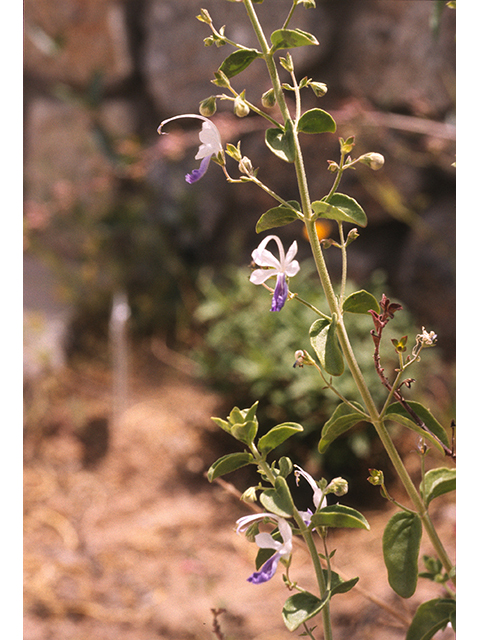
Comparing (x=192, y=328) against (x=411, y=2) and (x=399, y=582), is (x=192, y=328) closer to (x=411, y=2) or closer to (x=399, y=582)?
(x=411, y=2)

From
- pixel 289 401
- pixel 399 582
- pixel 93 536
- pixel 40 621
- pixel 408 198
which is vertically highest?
pixel 408 198

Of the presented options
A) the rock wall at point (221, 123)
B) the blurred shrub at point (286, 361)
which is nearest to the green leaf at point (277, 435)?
the blurred shrub at point (286, 361)

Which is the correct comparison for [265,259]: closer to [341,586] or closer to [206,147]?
[206,147]

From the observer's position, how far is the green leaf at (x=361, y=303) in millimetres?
299

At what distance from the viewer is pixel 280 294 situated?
284 millimetres

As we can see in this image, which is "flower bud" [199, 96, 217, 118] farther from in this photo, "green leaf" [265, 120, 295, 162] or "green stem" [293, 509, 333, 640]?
"green stem" [293, 509, 333, 640]

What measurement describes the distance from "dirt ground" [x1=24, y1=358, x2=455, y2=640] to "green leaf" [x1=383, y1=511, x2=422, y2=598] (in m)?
0.20

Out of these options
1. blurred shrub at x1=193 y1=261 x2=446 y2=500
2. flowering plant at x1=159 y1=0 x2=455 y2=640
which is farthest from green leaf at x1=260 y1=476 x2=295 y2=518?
blurred shrub at x1=193 y1=261 x2=446 y2=500

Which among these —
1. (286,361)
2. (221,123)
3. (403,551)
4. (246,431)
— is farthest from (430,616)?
(221,123)

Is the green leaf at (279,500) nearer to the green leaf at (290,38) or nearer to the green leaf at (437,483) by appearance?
the green leaf at (437,483)

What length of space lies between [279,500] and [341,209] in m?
0.15
